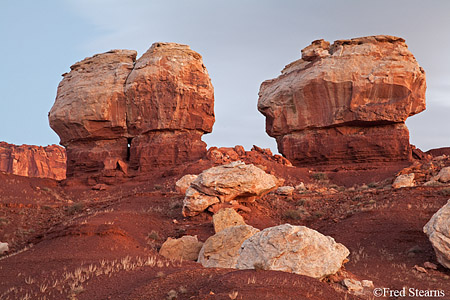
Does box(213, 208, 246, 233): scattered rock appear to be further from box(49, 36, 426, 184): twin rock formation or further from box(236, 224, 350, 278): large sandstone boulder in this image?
box(49, 36, 426, 184): twin rock formation

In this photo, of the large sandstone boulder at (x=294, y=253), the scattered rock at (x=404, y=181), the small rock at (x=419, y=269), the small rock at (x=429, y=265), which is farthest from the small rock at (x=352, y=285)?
the scattered rock at (x=404, y=181)

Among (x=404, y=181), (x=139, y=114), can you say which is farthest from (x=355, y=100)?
(x=139, y=114)

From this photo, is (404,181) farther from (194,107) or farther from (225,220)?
(194,107)

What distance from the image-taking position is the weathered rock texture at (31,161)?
63688 millimetres

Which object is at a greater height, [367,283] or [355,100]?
[355,100]

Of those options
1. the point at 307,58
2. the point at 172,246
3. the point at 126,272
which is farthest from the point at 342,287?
the point at 307,58

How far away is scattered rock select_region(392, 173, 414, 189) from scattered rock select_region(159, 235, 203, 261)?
41.6 feet

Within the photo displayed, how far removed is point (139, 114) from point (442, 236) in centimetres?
2427

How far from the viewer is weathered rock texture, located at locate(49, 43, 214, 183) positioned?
94.0 feet

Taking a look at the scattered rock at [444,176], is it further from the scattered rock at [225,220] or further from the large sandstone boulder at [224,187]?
the scattered rock at [225,220]

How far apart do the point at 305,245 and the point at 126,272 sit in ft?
11.4

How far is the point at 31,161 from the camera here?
216 ft

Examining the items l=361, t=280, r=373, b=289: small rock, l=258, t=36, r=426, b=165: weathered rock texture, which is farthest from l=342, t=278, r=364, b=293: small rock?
l=258, t=36, r=426, b=165: weathered rock texture

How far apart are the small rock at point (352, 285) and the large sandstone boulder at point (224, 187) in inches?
310
